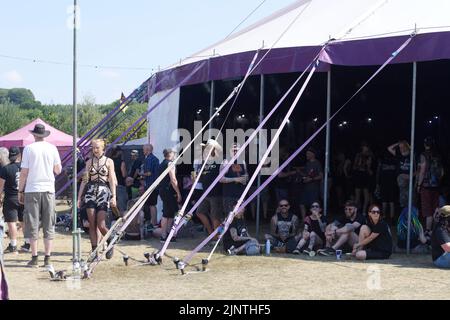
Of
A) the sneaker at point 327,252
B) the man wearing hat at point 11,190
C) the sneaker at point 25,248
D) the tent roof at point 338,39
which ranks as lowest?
the sneaker at point 25,248

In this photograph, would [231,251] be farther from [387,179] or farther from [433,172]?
[387,179]

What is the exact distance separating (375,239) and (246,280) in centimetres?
232

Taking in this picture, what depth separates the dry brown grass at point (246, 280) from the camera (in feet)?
22.3

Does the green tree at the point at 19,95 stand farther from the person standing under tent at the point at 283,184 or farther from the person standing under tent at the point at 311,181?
the person standing under tent at the point at 311,181

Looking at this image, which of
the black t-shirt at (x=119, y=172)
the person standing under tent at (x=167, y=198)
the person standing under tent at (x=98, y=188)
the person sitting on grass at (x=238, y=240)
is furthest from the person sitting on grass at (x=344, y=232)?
the black t-shirt at (x=119, y=172)

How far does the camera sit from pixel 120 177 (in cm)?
1281

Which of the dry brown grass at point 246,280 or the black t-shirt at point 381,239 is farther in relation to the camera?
the black t-shirt at point 381,239

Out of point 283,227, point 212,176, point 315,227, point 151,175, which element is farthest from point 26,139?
point 315,227

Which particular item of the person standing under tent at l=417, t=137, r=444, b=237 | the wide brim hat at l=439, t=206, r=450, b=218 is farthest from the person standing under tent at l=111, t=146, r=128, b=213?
the wide brim hat at l=439, t=206, r=450, b=218

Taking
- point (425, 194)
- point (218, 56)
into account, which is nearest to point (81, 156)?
point (218, 56)

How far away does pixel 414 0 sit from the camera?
34.8 feet

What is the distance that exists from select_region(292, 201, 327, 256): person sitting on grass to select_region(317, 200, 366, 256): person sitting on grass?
0.12 meters

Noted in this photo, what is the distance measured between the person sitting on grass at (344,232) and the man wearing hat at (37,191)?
373 cm
